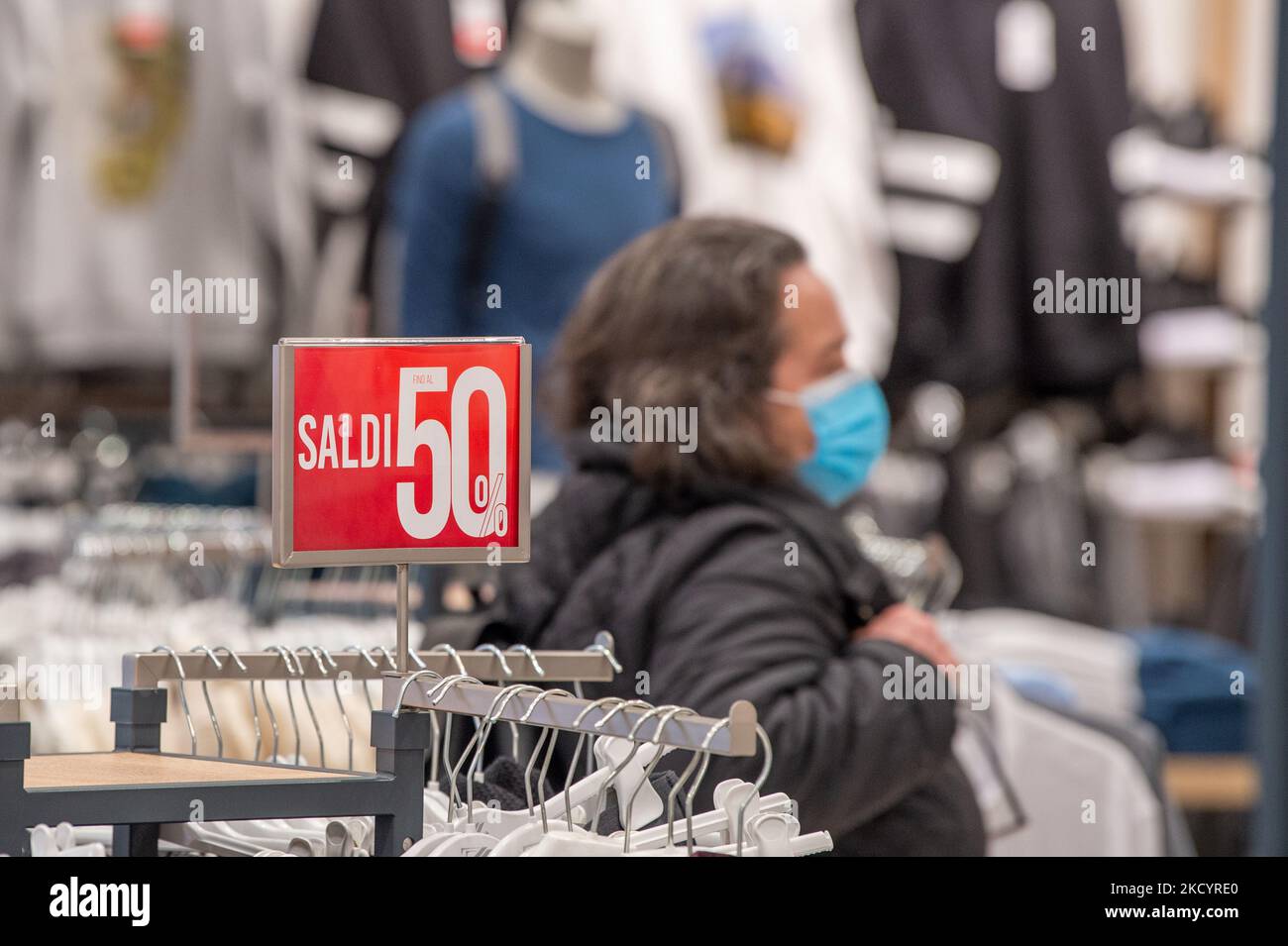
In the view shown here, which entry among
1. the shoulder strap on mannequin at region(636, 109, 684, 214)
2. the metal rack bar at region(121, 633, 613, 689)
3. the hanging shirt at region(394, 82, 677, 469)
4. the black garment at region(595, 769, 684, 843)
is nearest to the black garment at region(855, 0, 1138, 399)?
the shoulder strap on mannequin at region(636, 109, 684, 214)

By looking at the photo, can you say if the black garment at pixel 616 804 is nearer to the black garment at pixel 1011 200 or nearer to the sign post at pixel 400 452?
the sign post at pixel 400 452

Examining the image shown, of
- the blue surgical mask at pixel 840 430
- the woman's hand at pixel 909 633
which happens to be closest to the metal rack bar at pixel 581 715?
the woman's hand at pixel 909 633

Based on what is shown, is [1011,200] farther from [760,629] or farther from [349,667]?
[349,667]

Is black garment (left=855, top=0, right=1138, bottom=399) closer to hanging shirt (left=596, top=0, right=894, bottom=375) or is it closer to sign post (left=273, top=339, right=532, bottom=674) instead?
hanging shirt (left=596, top=0, right=894, bottom=375)

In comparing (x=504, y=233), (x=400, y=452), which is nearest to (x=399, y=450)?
(x=400, y=452)

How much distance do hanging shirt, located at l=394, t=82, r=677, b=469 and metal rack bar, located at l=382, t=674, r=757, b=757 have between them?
5.46 feet

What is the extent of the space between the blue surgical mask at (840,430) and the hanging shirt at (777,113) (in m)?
2.00

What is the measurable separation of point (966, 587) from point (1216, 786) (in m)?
0.98

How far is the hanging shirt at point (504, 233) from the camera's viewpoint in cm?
266

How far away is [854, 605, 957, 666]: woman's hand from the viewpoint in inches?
59.2

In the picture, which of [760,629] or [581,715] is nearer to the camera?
[581,715]

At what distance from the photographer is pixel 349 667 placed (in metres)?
1.13

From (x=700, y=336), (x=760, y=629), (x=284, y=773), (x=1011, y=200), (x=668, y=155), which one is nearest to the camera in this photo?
(x=284, y=773)
